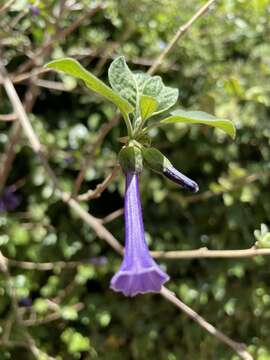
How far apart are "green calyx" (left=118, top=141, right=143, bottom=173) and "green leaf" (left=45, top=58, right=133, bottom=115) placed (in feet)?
0.19

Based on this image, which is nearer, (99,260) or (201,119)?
(201,119)

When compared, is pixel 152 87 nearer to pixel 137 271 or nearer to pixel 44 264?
pixel 137 271

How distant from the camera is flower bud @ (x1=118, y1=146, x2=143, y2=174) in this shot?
72 centimetres

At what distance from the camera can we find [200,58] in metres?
1.66

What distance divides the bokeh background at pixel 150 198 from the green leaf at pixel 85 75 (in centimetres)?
89

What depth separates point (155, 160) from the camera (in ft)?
2.38

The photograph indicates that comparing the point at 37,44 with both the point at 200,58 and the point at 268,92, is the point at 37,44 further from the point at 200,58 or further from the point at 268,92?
the point at 268,92

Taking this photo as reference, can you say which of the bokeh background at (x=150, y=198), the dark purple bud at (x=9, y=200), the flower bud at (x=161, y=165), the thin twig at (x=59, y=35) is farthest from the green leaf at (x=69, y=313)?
the flower bud at (x=161, y=165)

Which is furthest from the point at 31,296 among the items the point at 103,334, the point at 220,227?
the point at 220,227

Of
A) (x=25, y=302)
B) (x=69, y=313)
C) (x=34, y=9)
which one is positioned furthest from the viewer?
(x=25, y=302)

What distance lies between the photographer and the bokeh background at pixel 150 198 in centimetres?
159

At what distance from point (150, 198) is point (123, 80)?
3.30 ft

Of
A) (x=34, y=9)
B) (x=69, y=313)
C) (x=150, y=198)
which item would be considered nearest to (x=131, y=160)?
(x=34, y=9)

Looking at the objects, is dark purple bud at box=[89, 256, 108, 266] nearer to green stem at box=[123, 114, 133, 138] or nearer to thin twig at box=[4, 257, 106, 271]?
thin twig at box=[4, 257, 106, 271]
